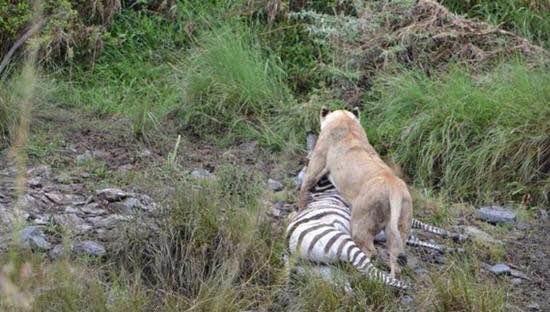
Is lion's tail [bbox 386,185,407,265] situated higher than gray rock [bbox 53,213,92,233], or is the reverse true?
lion's tail [bbox 386,185,407,265]

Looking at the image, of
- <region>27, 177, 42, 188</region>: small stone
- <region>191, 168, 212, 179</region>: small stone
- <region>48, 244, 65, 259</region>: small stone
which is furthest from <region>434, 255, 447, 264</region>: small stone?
<region>27, 177, 42, 188</region>: small stone

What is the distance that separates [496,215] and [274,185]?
1722 millimetres

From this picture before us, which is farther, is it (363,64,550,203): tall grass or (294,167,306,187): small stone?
(363,64,550,203): tall grass

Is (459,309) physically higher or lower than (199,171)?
higher

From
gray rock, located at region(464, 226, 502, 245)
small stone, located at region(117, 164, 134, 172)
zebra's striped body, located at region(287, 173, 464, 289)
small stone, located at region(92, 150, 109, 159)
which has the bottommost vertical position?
small stone, located at region(92, 150, 109, 159)

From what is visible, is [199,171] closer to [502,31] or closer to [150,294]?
[150,294]

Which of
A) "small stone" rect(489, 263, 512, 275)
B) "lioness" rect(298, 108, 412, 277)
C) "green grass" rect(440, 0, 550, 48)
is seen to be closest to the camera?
"lioness" rect(298, 108, 412, 277)

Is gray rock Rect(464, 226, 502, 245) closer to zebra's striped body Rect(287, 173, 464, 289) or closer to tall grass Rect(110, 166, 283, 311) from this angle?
zebra's striped body Rect(287, 173, 464, 289)

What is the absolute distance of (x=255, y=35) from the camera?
427 inches

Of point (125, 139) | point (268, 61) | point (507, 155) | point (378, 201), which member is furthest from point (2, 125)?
point (507, 155)

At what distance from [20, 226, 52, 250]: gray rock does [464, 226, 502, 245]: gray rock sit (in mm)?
2853

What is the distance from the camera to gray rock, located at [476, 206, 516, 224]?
8.16 metres

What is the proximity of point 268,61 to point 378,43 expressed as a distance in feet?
3.47

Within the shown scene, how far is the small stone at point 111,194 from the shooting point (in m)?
7.84
